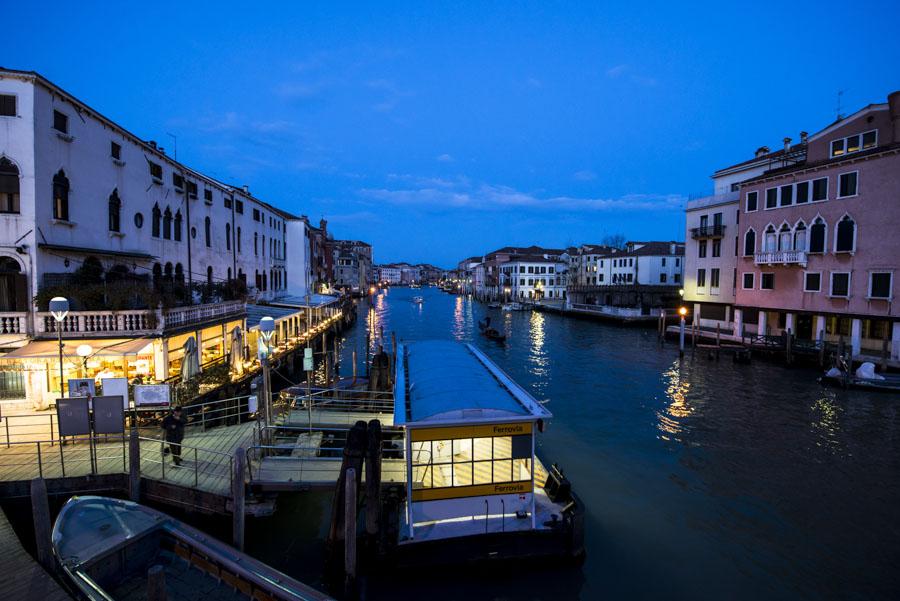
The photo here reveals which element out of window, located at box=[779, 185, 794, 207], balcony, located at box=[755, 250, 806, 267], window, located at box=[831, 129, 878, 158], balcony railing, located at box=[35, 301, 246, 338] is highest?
window, located at box=[831, 129, 878, 158]

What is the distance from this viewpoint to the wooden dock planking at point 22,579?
6.62 metres

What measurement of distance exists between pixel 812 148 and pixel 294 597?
1584 inches

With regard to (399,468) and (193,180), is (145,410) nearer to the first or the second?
(399,468)

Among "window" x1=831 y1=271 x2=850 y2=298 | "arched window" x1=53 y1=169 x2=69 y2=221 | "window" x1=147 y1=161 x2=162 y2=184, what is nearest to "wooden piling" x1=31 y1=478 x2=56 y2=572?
"arched window" x1=53 y1=169 x2=69 y2=221

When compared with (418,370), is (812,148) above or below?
above

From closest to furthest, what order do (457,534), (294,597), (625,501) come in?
(294,597)
(457,534)
(625,501)

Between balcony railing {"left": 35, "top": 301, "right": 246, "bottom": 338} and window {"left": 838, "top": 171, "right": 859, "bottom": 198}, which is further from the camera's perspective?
window {"left": 838, "top": 171, "right": 859, "bottom": 198}

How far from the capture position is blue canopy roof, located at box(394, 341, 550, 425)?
9.24 m

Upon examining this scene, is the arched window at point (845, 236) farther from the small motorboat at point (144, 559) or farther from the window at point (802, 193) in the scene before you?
the small motorboat at point (144, 559)

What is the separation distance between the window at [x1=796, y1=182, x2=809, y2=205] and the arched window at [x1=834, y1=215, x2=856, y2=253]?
2.94 metres

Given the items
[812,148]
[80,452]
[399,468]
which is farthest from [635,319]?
[80,452]

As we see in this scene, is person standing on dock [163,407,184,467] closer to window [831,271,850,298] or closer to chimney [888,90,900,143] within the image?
window [831,271,850,298]

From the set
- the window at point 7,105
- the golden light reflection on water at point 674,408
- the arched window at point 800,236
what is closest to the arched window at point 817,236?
the arched window at point 800,236

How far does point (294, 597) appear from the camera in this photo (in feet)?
23.1
